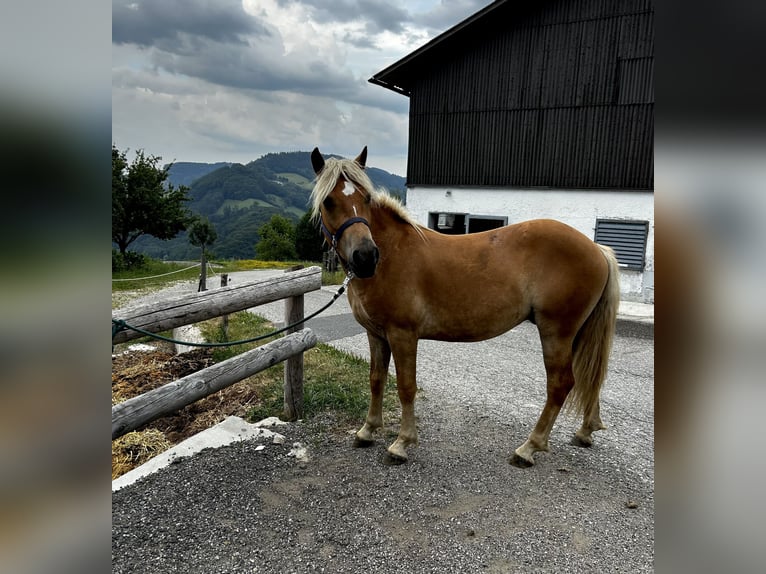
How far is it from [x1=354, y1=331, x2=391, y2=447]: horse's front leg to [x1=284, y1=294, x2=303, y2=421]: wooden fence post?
78 centimetres

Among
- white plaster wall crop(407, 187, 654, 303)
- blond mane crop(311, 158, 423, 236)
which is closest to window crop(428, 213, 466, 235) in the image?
white plaster wall crop(407, 187, 654, 303)

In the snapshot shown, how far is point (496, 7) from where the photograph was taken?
11.4 meters

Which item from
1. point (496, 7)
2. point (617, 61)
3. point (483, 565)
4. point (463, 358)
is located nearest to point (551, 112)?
point (617, 61)

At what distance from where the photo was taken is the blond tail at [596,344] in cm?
358

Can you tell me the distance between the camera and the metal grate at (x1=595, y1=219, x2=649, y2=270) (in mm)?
10836

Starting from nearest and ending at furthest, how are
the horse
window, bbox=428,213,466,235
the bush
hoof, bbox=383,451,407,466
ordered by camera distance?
the horse, hoof, bbox=383,451,407,466, window, bbox=428,213,466,235, the bush

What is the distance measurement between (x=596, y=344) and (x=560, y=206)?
29.3 feet

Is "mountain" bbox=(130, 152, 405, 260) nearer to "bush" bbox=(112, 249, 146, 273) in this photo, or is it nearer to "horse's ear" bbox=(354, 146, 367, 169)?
"bush" bbox=(112, 249, 146, 273)

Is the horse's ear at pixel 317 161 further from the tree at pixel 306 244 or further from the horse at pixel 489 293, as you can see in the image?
the tree at pixel 306 244

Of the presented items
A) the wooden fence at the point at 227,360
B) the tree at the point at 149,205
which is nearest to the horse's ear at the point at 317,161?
the wooden fence at the point at 227,360
